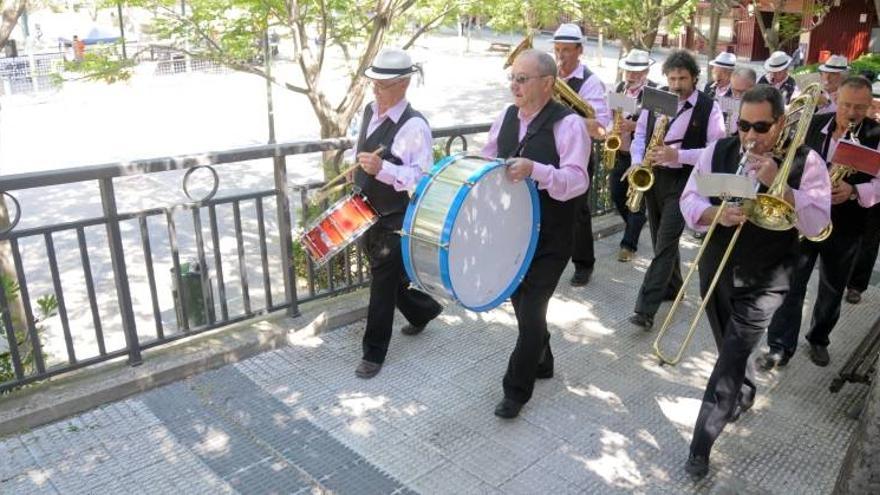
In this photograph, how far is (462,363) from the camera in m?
4.83

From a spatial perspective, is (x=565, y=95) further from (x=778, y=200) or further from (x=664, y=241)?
(x=778, y=200)

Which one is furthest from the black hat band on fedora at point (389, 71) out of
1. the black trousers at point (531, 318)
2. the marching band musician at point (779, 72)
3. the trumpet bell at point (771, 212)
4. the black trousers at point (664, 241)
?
the marching band musician at point (779, 72)

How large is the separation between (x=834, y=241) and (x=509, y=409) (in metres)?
2.32

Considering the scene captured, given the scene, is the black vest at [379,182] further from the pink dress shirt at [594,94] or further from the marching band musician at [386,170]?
the pink dress shirt at [594,94]

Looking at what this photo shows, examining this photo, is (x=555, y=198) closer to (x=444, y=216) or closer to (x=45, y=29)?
(x=444, y=216)

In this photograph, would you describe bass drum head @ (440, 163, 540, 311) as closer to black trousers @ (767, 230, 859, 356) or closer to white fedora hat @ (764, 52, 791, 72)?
black trousers @ (767, 230, 859, 356)

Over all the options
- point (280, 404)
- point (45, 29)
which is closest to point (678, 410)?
point (280, 404)

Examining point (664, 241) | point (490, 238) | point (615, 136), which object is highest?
point (615, 136)

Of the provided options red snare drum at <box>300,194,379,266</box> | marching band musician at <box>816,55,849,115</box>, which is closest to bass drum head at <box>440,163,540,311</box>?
red snare drum at <box>300,194,379,266</box>

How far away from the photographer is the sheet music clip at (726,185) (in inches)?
125

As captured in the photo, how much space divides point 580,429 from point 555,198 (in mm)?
1243

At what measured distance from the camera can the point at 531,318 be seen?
4.07m

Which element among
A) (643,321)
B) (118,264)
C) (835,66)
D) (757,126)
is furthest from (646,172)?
(835,66)

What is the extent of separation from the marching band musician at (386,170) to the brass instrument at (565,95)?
3.01ft
